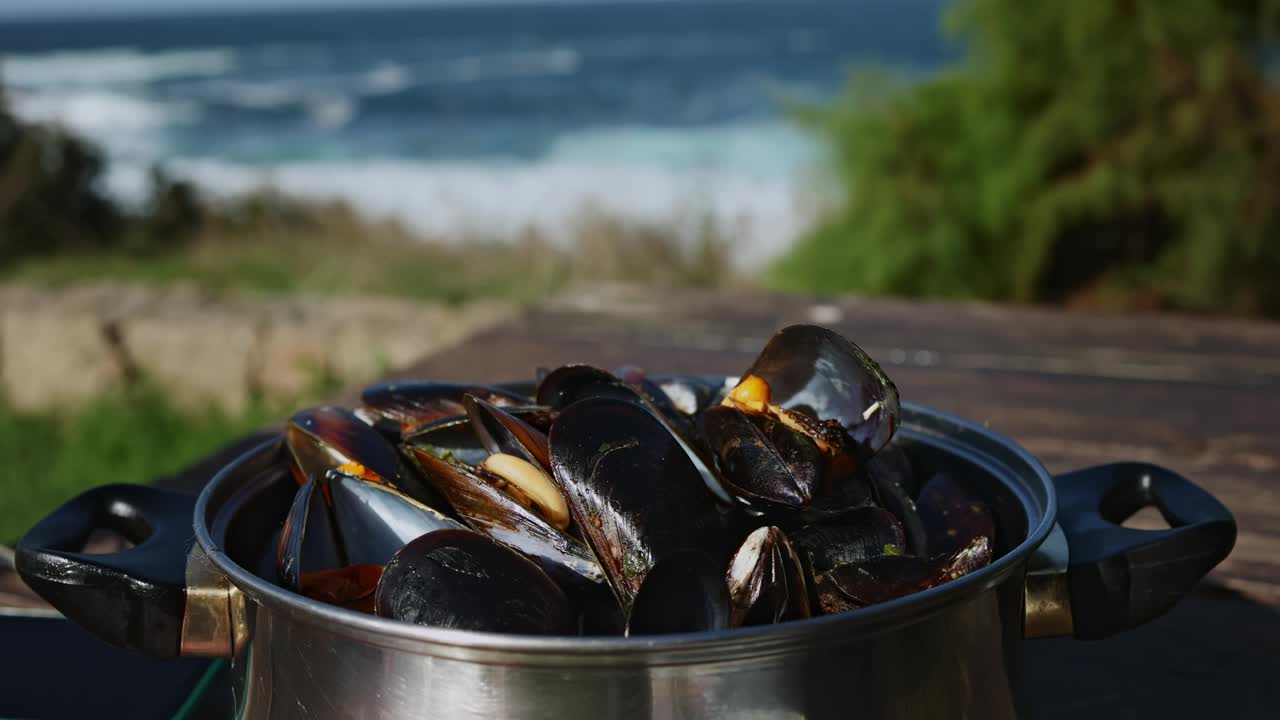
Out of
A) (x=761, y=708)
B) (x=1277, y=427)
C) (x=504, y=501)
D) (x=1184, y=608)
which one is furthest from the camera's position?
(x=1277, y=427)

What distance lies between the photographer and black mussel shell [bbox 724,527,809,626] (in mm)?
577

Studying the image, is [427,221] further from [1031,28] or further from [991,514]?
→ [991,514]

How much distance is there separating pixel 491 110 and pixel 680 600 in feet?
67.5

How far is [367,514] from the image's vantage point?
0.71 metres

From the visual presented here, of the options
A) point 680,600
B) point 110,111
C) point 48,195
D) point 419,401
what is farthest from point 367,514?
point 110,111

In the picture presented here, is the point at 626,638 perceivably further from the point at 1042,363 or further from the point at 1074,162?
the point at 1074,162

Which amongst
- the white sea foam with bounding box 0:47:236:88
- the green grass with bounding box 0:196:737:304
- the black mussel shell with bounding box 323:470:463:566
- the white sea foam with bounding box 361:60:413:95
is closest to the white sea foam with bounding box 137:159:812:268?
the green grass with bounding box 0:196:737:304

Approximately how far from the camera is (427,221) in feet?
36.9

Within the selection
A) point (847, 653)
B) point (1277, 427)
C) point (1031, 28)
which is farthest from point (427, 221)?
point (847, 653)

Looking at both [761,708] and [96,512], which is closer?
[761,708]

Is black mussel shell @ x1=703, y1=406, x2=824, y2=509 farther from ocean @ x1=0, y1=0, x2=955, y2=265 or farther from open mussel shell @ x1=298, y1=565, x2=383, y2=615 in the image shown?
ocean @ x1=0, y1=0, x2=955, y2=265

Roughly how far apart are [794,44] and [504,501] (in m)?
31.7

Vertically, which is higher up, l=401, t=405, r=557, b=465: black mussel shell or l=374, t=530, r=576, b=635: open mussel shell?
l=401, t=405, r=557, b=465: black mussel shell

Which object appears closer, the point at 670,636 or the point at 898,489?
the point at 670,636
